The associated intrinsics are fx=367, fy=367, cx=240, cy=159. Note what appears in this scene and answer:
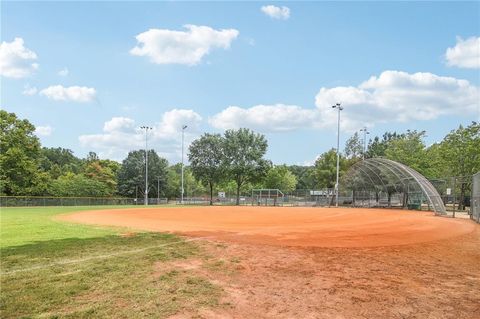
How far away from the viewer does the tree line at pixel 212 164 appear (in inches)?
1762

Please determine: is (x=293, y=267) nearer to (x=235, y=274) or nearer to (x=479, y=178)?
(x=235, y=274)

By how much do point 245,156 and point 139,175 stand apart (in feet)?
96.5

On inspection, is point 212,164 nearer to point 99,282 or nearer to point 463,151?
point 463,151

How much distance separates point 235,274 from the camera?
27.1 feet

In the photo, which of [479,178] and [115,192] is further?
[115,192]

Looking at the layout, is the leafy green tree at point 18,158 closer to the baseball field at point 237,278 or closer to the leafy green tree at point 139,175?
the leafy green tree at point 139,175

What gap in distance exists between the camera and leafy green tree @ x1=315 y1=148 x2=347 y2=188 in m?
69.4

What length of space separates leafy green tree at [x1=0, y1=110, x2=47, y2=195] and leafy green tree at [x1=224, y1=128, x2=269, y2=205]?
102 ft

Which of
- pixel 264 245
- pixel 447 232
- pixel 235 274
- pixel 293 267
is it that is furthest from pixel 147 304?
pixel 447 232

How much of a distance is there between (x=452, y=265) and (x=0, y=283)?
1036 centimetres

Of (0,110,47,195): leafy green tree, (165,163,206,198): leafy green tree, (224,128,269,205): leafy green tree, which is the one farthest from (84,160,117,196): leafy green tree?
(224,128,269,205): leafy green tree

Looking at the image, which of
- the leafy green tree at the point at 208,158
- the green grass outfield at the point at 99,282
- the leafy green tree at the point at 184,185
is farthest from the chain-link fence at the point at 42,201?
the green grass outfield at the point at 99,282

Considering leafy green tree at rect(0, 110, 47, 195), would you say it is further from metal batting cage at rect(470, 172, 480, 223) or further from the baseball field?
metal batting cage at rect(470, 172, 480, 223)

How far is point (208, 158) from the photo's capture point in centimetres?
6875
